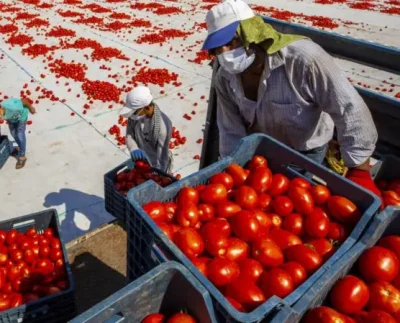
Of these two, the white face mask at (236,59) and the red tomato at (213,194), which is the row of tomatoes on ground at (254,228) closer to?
the red tomato at (213,194)

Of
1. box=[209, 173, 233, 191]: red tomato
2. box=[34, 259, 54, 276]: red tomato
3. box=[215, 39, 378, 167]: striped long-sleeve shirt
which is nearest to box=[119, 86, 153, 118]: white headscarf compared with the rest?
box=[215, 39, 378, 167]: striped long-sleeve shirt

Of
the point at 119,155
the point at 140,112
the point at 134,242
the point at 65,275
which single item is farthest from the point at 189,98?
the point at 134,242

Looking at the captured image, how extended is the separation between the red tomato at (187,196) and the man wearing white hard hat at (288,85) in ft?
3.16

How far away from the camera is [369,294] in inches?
62.4

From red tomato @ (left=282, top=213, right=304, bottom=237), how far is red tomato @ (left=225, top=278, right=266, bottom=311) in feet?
1.60

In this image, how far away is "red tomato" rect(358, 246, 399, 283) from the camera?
1.60 metres

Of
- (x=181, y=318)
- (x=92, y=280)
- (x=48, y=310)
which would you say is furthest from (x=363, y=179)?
(x=48, y=310)

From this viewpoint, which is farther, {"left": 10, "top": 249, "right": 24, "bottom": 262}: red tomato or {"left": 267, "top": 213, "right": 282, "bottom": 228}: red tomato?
{"left": 10, "top": 249, "right": 24, "bottom": 262}: red tomato

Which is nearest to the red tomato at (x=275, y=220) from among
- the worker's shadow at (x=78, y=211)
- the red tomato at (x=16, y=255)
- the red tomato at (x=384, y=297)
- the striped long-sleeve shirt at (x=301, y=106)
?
the red tomato at (x=384, y=297)

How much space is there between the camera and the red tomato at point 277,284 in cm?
147

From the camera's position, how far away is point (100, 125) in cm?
680

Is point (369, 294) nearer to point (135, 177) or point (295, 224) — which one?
point (295, 224)

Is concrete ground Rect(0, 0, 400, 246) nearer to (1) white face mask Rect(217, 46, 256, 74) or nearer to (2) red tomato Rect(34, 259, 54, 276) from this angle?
(2) red tomato Rect(34, 259, 54, 276)

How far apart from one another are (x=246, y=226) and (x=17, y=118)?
15.3ft
